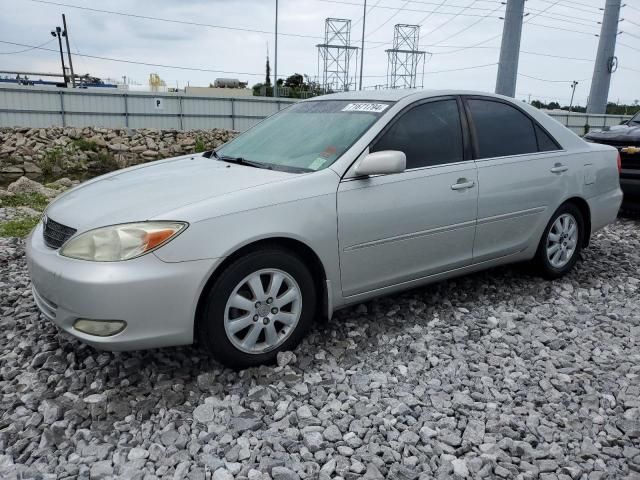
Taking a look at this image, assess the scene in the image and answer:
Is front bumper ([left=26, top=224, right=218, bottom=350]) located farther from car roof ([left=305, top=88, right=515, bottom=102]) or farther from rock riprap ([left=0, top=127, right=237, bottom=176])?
rock riprap ([left=0, top=127, right=237, bottom=176])

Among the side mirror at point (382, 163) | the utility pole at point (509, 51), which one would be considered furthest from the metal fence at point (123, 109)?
the side mirror at point (382, 163)

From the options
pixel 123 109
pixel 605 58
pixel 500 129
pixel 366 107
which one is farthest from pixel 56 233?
pixel 605 58

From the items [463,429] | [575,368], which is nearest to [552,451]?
[463,429]

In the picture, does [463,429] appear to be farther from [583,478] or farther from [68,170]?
[68,170]

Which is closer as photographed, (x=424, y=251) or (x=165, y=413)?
(x=165, y=413)

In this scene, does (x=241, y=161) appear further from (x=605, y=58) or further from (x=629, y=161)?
(x=605, y=58)

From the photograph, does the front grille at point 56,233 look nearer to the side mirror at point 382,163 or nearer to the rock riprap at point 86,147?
the side mirror at point 382,163

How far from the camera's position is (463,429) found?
2.57 meters

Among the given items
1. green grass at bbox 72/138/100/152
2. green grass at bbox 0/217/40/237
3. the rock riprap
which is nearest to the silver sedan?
green grass at bbox 0/217/40/237

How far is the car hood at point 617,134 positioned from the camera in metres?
7.12

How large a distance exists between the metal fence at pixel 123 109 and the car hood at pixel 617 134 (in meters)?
19.2

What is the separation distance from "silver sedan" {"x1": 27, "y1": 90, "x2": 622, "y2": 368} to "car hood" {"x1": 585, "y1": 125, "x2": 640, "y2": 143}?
3206 millimetres

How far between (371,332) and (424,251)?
0.66 m

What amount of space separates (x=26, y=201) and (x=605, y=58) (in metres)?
25.9
